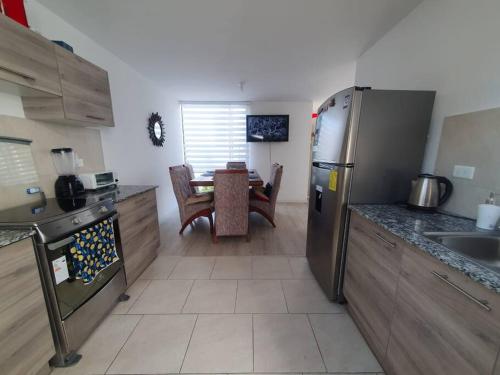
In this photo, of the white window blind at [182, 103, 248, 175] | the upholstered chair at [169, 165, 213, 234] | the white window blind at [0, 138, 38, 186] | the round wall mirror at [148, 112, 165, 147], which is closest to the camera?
the white window blind at [0, 138, 38, 186]

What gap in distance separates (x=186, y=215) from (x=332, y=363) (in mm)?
2296

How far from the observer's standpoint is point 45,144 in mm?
1539

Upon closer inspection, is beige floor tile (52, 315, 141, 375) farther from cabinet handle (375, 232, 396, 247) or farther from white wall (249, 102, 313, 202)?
white wall (249, 102, 313, 202)

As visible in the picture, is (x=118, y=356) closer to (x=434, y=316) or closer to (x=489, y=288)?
(x=434, y=316)

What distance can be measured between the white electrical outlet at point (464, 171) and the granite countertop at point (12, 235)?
2.50 m

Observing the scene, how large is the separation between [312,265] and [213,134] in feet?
12.2

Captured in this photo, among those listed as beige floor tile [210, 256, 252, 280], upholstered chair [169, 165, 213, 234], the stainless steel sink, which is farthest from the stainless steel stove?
the stainless steel sink

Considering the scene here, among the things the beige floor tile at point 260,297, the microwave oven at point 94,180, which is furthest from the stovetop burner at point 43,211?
the beige floor tile at point 260,297

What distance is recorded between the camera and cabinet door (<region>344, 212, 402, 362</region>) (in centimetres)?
101

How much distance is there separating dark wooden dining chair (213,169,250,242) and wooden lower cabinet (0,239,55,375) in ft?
5.37

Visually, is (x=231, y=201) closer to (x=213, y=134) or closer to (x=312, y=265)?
(x=312, y=265)

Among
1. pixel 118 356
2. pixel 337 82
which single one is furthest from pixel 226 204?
pixel 337 82

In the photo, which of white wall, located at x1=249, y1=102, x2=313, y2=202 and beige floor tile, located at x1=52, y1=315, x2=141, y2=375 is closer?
beige floor tile, located at x1=52, y1=315, x2=141, y2=375

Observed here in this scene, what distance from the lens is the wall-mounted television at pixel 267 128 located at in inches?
171
